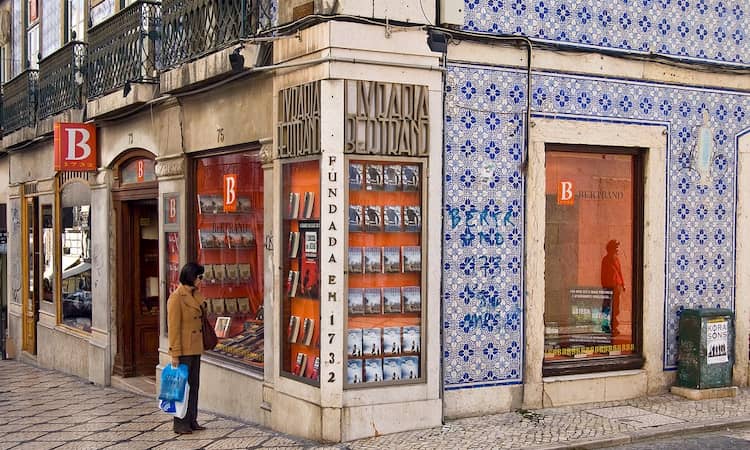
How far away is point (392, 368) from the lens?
8242mm

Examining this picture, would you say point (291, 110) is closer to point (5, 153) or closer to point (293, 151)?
point (293, 151)

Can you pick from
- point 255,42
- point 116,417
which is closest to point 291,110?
point 255,42

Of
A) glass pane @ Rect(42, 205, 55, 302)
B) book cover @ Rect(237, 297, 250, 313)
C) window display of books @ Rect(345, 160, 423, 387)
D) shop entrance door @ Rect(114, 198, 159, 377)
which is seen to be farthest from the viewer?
glass pane @ Rect(42, 205, 55, 302)

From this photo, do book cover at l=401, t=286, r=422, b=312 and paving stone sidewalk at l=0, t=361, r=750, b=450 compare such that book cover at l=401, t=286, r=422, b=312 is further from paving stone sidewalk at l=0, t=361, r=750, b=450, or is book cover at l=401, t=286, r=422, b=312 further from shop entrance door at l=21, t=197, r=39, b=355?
shop entrance door at l=21, t=197, r=39, b=355

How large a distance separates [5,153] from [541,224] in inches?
551

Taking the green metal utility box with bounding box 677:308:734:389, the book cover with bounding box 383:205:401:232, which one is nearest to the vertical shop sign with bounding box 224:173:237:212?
the book cover with bounding box 383:205:401:232

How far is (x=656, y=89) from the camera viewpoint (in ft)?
32.0

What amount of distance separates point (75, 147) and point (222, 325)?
4.96 meters

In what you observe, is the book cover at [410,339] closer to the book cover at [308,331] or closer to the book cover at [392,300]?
the book cover at [392,300]

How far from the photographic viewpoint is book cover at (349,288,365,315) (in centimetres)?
810

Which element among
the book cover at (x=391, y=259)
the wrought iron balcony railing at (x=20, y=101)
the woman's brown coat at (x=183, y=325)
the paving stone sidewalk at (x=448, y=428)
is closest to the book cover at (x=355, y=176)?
the book cover at (x=391, y=259)

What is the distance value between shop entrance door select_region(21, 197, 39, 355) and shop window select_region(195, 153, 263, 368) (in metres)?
7.76

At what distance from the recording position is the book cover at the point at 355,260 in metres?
8.12

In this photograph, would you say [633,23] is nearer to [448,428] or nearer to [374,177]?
[374,177]
